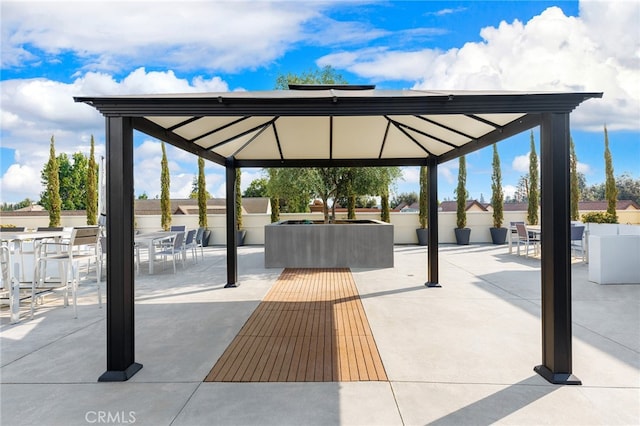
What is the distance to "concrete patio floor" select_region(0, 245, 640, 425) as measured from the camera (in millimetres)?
2348

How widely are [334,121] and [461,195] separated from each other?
423 inches

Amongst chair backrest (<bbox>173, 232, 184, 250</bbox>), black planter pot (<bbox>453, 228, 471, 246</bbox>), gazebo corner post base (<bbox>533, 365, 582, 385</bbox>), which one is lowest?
gazebo corner post base (<bbox>533, 365, 582, 385</bbox>)

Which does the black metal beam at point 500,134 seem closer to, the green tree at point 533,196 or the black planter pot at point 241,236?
the black planter pot at point 241,236

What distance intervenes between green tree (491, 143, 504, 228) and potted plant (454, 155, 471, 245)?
1.18 metres

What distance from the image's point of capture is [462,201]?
13.9m

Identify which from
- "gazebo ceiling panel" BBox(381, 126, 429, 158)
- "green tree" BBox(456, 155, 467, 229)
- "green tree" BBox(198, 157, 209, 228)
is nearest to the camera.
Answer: "gazebo ceiling panel" BBox(381, 126, 429, 158)

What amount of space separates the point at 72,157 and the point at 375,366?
49016 mm

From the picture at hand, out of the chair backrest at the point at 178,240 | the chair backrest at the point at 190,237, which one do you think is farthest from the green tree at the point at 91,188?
the chair backrest at the point at 178,240

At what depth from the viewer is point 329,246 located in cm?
871

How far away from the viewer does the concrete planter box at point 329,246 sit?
8.59 m

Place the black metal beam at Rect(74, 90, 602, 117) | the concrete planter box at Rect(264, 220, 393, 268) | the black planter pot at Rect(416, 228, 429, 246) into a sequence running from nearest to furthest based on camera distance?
1. the black metal beam at Rect(74, 90, 602, 117)
2. the concrete planter box at Rect(264, 220, 393, 268)
3. the black planter pot at Rect(416, 228, 429, 246)

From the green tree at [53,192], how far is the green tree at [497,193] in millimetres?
18162

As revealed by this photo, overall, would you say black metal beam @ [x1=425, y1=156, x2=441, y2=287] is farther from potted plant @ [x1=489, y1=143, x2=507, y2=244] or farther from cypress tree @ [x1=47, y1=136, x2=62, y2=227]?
cypress tree @ [x1=47, y1=136, x2=62, y2=227]

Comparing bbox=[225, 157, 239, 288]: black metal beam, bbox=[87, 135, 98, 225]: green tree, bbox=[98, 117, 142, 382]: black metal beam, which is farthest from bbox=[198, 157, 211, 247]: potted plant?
bbox=[98, 117, 142, 382]: black metal beam
